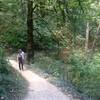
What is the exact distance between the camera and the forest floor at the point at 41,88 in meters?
15.1

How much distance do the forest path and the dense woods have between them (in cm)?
150

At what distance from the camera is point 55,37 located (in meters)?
28.3

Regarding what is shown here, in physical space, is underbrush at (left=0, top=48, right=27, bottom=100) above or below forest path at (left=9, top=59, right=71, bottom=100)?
above

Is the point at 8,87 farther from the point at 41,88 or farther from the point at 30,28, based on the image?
the point at 30,28

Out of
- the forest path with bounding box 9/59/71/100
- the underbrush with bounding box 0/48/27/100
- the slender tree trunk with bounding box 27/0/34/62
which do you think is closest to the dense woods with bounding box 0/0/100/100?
the slender tree trunk with bounding box 27/0/34/62

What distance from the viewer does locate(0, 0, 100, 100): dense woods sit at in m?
19.3

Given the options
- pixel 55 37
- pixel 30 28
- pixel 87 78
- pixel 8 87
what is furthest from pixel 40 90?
pixel 55 37

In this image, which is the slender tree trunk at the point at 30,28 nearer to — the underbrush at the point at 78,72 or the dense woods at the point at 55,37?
the dense woods at the point at 55,37

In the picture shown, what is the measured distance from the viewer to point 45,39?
98.0 ft

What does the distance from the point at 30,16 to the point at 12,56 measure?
6.33 m

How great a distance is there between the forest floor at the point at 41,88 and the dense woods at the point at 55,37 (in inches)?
47.5

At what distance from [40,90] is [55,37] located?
40.7ft

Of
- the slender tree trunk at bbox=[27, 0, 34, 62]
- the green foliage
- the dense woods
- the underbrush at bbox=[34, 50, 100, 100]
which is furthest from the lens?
the slender tree trunk at bbox=[27, 0, 34, 62]

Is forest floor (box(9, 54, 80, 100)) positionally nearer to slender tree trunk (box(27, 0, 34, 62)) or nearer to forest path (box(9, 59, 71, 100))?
forest path (box(9, 59, 71, 100))
